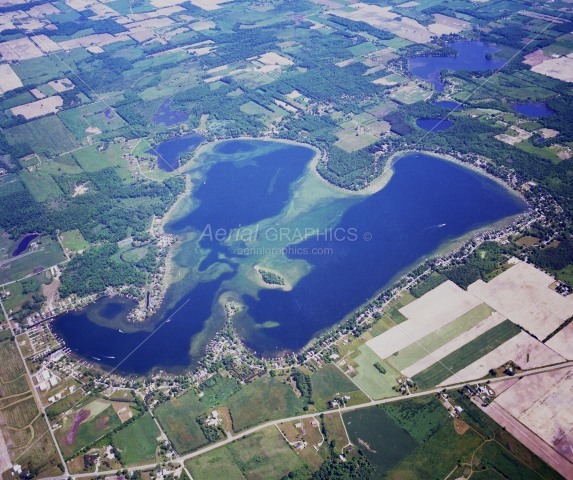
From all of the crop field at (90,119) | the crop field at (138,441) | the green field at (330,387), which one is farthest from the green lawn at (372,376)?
the crop field at (90,119)

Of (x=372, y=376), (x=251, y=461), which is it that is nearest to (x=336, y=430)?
(x=372, y=376)

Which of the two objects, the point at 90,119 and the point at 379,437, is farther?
the point at 90,119

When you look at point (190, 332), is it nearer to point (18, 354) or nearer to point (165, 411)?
point (165, 411)

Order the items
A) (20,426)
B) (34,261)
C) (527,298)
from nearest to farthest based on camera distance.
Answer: (20,426)
(527,298)
(34,261)

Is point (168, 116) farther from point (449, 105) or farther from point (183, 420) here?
point (183, 420)

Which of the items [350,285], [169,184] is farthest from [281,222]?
[169,184]

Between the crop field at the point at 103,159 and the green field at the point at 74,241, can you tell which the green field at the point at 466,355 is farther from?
the crop field at the point at 103,159
